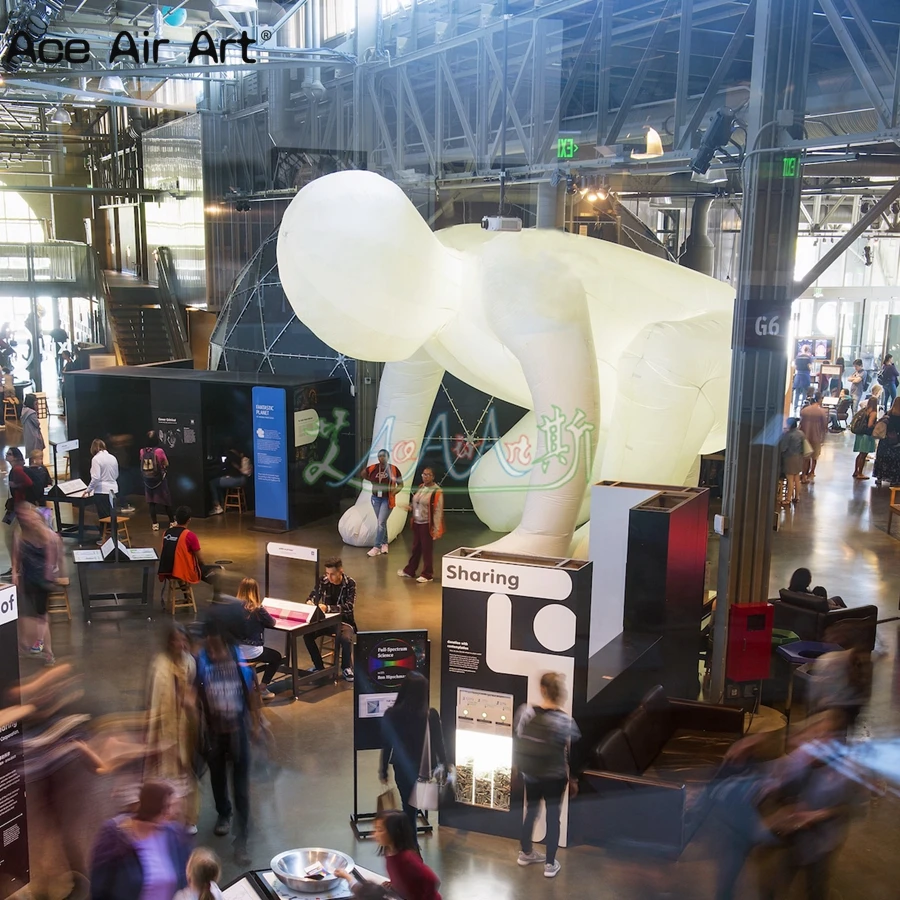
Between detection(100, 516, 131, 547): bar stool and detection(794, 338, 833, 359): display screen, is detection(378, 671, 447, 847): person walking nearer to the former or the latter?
detection(100, 516, 131, 547): bar stool

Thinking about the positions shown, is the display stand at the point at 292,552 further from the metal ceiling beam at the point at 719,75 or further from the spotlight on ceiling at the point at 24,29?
the spotlight on ceiling at the point at 24,29

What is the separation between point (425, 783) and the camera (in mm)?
5508

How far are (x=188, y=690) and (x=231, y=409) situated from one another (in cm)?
856

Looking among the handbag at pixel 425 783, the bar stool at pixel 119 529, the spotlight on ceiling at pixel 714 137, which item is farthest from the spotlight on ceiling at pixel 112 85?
the handbag at pixel 425 783

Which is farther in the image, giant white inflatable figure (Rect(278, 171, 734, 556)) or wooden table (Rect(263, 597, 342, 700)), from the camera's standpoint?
giant white inflatable figure (Rect(278, 171, 734, 556))

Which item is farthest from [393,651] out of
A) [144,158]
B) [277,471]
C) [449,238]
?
[144,158]

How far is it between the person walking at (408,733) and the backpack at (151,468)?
750 centimetres

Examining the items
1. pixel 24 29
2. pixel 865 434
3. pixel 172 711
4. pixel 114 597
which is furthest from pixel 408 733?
pixel 865 434

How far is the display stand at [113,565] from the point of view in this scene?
30.6ft

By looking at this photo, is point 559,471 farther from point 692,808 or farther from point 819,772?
point 819,772

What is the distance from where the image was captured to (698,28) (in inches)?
392

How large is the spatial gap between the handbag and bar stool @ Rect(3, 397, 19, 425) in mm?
15172

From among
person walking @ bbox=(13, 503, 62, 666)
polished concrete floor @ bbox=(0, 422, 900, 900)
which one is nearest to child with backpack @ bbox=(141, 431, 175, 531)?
polished concrete floor @ bbox=(0, 422, 900, 900)

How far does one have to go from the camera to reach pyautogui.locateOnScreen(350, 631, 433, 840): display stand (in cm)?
579
